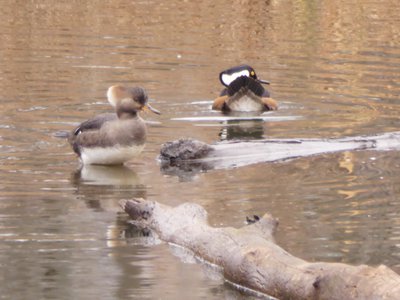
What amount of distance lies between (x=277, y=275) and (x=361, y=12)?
1924 centimetres

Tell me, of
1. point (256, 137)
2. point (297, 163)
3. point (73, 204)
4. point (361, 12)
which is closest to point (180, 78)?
point (256, 137)

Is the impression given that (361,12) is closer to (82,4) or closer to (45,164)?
(82,4)

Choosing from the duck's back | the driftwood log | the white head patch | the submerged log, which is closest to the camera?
the driftwood log

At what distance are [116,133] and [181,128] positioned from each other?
2244mm

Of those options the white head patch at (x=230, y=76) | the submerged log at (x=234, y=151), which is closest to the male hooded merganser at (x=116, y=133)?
the submerged log at (x=234, y=151)

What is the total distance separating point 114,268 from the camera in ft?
30.1

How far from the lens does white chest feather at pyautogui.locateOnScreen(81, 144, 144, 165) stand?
1262 cm

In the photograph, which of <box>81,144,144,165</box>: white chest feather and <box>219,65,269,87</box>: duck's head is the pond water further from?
<box>219,65,269,87</box>: duck's head

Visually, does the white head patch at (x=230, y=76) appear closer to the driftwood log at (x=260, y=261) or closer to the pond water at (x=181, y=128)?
the pond water at (x=181, y=128)

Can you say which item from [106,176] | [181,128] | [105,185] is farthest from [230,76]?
[105,185]

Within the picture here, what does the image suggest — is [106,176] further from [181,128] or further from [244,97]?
[244,97]

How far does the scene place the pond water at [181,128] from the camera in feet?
30.8

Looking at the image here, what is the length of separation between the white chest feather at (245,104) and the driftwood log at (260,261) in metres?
6.10

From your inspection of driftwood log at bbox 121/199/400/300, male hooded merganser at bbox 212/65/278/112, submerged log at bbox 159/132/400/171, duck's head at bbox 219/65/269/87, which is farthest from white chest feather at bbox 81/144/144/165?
duck's head at bbox 219/65/269/87
